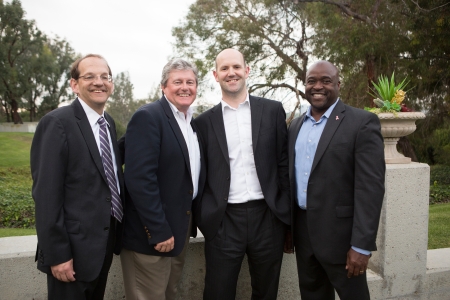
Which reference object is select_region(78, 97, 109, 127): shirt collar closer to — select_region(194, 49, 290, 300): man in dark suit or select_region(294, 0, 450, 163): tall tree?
select_region(194, 49, 290, 300): man in dark suit

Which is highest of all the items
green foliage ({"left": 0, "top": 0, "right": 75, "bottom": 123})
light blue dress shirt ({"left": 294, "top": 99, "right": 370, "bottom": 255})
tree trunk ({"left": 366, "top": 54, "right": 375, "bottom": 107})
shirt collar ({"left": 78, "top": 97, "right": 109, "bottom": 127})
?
green foliage ({"left": 0, "top": 0, "right": 75, "bottom": 123})

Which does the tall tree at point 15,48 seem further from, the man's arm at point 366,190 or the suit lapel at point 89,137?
the man's arm at point 366,190

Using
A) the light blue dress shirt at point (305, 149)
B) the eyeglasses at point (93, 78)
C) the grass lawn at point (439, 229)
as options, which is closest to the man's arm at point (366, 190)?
the light blue dress shirt at point (305, 149)

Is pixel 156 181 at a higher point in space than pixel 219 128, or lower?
lower

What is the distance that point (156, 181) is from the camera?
2.40 metres

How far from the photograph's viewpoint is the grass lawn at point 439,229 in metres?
5.04

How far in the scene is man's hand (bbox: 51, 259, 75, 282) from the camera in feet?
6.86

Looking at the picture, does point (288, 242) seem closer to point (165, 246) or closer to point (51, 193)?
point (165, 246)

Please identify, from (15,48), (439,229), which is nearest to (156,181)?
(439,229)

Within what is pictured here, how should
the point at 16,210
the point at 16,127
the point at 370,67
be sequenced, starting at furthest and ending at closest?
the point at 16,127, the point at 370,67, the point at 16,210

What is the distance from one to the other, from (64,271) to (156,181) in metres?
0.71

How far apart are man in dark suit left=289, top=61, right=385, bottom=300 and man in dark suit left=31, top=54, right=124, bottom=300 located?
123cm

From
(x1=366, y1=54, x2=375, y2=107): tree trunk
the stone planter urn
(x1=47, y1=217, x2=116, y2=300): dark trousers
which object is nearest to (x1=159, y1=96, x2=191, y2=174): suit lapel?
(x1=47, y1=217, x2=116, y2=300): dark trousers

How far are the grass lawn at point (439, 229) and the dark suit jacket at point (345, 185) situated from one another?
10.4 feet
